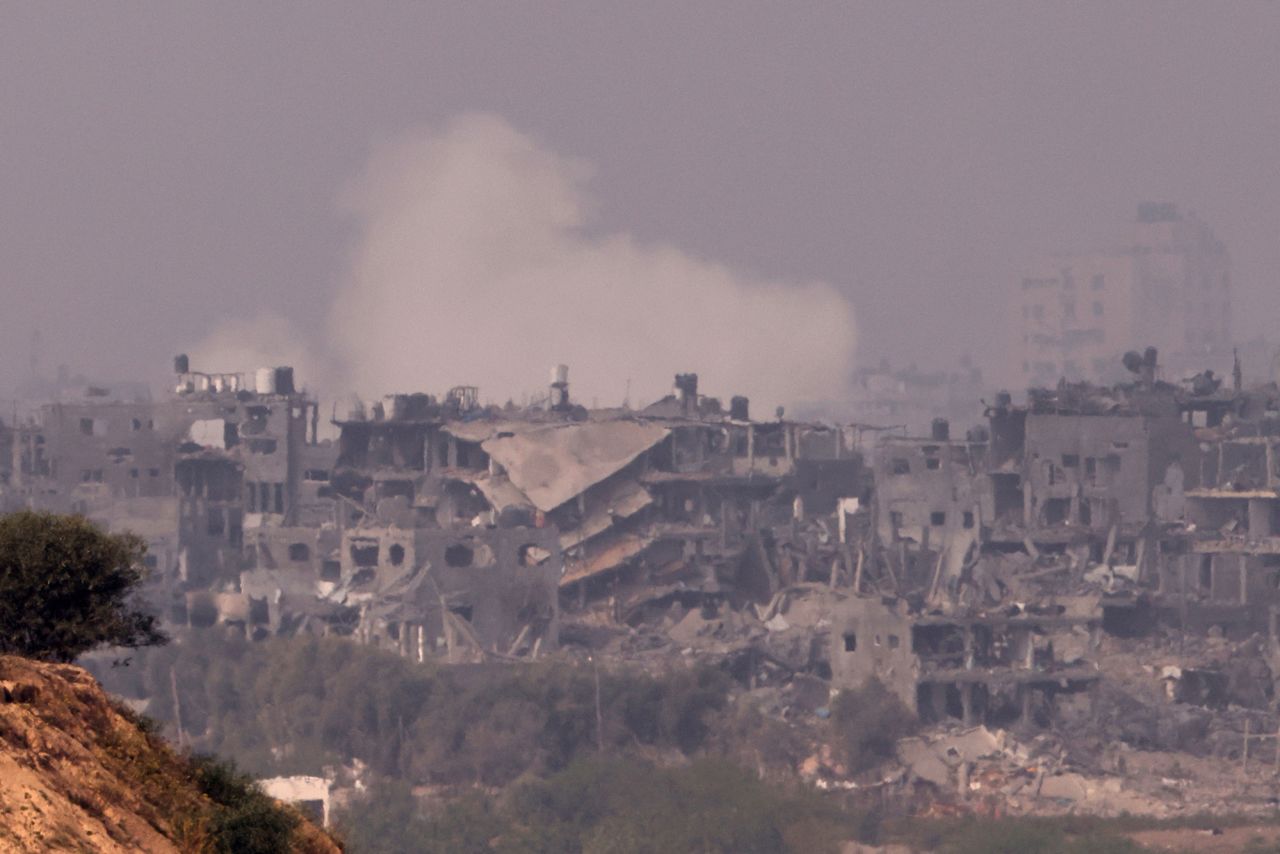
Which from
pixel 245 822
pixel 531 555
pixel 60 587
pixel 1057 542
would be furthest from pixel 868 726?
pixel 245 822

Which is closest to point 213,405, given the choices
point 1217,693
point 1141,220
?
point 1217,693

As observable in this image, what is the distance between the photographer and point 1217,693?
68.8 meters

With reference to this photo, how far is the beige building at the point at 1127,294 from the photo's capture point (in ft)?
496

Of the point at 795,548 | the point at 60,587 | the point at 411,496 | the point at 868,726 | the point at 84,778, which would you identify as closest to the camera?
the point at 84,778

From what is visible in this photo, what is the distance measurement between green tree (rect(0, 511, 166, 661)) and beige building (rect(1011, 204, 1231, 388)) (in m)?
132

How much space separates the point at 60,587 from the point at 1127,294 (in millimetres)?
136341

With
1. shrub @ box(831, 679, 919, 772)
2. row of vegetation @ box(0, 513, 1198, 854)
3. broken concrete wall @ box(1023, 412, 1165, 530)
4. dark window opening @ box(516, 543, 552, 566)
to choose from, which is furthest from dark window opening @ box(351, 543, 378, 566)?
broken concrete wall @ box(1023, 412, 1165, 530)

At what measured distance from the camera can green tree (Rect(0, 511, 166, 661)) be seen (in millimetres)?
18688

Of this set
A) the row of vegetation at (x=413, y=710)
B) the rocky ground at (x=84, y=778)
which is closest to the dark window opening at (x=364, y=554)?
the row of vegetation at (x=413, y=710)

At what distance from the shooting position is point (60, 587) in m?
19.0

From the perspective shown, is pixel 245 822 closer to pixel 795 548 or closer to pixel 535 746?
pixel 535 746

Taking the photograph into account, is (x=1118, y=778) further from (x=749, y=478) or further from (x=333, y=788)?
(x=749, y=478)

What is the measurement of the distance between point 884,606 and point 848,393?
66525 millimetres

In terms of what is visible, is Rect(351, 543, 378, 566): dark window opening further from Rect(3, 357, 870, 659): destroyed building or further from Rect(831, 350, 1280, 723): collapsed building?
Rect(831, 350, 1280, 723): collapsed building
